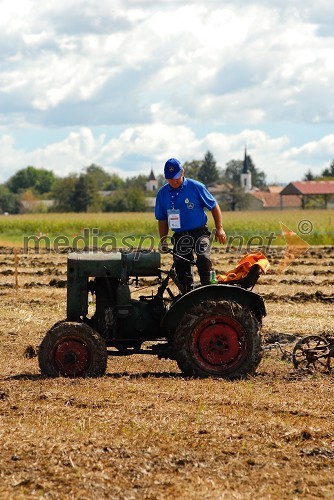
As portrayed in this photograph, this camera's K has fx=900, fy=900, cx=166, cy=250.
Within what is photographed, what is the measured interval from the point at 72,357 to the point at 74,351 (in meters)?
0.06

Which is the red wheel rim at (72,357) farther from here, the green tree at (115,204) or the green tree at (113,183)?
the green tree at (113,183)

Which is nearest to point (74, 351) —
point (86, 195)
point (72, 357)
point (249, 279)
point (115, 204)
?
point (72, 357)

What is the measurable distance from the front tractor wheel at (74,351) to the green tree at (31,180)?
15370 cm

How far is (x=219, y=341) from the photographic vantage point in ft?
25.9

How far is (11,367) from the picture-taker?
911 centimetres

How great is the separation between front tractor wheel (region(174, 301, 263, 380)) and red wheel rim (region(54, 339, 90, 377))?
0.81 m

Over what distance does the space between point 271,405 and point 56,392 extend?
1.71 m

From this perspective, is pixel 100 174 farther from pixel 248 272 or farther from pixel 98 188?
pixel 248 272

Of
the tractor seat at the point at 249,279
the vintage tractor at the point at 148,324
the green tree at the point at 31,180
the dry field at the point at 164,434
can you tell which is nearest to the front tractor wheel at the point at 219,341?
the vintage tractor at the point at 148,324

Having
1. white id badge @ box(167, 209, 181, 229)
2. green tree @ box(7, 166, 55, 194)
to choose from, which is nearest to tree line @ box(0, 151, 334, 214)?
green tree @ box(7, 166, 55, 194)

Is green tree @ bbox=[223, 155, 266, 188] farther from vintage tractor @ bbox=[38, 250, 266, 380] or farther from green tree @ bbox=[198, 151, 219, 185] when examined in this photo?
vintage tractor @ bbox=[38, 250, 266, 380]

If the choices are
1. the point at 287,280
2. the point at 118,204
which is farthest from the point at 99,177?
the point at 287,280

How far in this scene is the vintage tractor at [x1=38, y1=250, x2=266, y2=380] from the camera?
7848 millimetres

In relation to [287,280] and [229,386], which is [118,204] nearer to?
[287,280]
